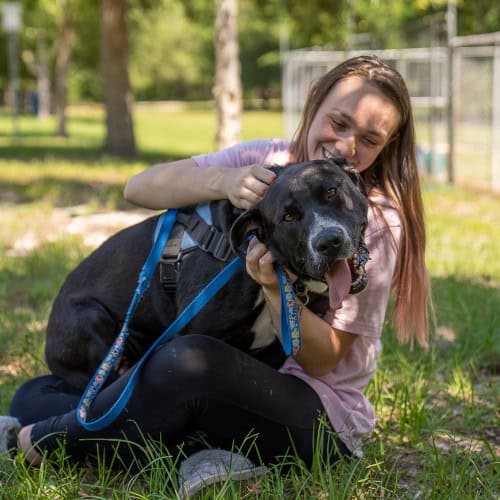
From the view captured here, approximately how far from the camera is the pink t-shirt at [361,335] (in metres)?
2.73

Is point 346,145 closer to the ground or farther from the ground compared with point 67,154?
farther from the ground

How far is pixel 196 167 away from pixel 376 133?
0.65 m

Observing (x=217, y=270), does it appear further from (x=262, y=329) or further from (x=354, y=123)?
(x=354, y=123)

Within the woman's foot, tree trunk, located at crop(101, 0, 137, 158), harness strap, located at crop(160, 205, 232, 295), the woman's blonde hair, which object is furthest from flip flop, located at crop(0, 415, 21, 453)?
tree trunk, located at crop(101, 0, 137, 158)

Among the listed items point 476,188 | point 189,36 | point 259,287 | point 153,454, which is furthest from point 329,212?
point 189,36

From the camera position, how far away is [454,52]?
11414mm

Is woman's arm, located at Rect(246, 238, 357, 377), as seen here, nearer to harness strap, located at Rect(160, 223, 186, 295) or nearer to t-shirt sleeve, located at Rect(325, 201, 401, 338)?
t-shirt sleeve, located at Rect(325, 201, 401, 338)

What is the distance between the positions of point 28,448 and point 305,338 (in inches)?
40.7

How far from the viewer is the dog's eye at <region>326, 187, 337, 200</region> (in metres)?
2.32

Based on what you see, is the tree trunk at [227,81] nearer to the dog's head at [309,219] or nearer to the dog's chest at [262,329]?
the dog's chest at [262,329]

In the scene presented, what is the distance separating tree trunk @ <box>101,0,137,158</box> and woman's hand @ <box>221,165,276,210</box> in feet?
39.3

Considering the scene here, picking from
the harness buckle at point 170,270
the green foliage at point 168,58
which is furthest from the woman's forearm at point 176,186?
the green foliage at point 168,58

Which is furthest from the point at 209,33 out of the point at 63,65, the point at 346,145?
the point at 346,145

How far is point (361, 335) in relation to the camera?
2.80 metres
